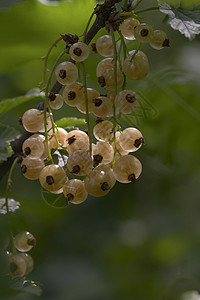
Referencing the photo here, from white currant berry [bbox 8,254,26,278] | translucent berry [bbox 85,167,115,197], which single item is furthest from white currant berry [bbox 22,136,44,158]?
white currant berry [bbox 8,254,26,278]

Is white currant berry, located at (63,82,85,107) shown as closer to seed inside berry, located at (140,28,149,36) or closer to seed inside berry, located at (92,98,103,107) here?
seed inside berry, located at (92,98,103,107)

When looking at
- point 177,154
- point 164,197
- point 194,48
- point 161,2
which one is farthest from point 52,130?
point 164,197

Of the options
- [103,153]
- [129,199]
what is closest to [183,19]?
[103,153]

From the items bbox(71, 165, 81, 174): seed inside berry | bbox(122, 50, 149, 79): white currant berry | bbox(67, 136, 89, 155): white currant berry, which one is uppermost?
bbox(122, 50, 149, 79): white currant berry

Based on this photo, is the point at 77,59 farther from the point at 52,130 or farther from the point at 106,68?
the point at 52,130

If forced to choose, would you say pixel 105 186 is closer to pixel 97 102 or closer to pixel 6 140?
pixel 97 102

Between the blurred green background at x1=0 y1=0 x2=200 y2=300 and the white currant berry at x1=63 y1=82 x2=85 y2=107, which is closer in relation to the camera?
the white currant berry at x1=63 y1=82 x2=85 y2=107
